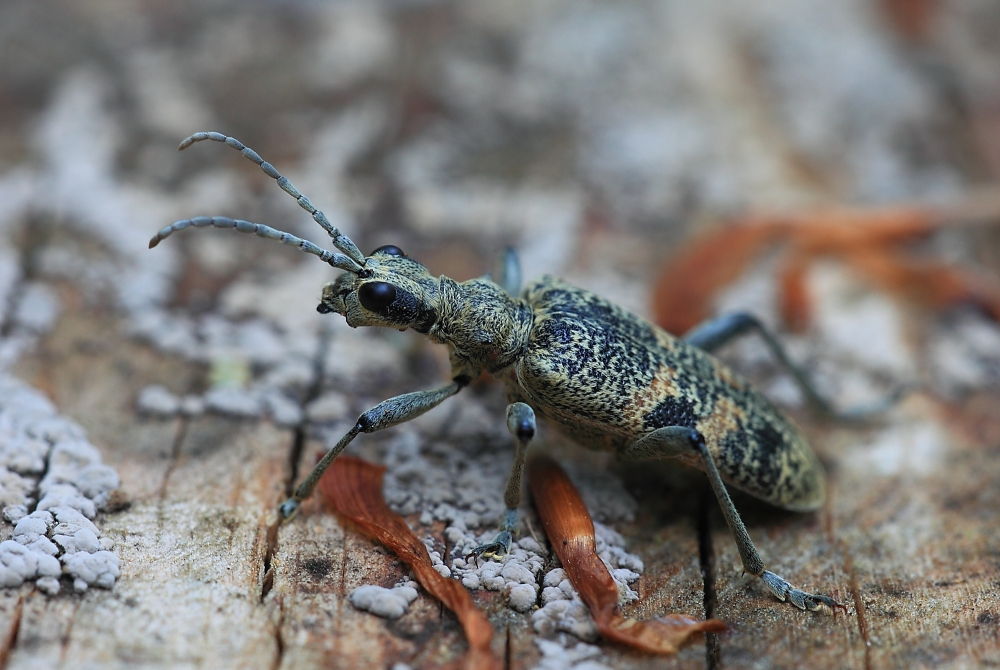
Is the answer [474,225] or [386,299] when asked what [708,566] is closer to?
[386,299]

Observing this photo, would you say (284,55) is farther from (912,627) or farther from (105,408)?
(912,627)

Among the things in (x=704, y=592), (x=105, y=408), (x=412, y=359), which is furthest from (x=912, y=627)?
(x=105, y=408)

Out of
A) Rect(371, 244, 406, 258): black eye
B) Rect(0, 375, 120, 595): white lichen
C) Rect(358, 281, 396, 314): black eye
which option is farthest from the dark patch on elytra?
Rect(0, 375, 120, 595): white lichen

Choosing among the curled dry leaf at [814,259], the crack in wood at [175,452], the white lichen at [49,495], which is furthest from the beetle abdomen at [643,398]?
the white lichen at [49,495]

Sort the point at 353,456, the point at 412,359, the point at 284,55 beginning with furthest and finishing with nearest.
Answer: the point at 284,55 → the point at 412,359 → the point at 353,456

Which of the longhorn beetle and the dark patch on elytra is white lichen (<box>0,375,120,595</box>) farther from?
the dark patch on elytra

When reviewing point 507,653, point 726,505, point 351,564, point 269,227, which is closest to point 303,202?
point 269,227
